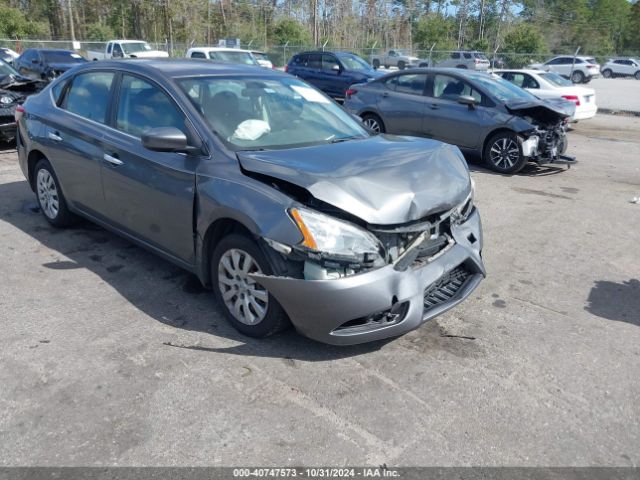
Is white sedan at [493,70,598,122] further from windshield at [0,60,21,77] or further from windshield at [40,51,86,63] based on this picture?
windshield at [40,51,86,63]

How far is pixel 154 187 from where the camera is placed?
4.15 metres

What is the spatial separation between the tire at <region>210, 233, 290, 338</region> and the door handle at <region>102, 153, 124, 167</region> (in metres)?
1.33

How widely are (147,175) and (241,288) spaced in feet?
4.11

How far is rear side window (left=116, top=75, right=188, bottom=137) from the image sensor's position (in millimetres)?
4125

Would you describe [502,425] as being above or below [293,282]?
below

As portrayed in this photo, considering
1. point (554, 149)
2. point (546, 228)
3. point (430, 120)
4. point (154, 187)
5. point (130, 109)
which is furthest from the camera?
point (430, 120)

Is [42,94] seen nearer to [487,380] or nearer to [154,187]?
[154,187]

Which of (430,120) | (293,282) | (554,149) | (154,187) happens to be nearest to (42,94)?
(154,187)

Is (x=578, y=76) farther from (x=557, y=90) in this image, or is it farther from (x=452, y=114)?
(x=452, y=114)

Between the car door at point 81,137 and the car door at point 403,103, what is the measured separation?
6.50 meters

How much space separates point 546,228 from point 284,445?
4.76 metres

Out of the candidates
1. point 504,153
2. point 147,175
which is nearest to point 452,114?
A: point 504,153

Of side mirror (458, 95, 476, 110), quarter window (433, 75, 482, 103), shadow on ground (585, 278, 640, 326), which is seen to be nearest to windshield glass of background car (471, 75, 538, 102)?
quarter window (433, 75, 482, 103)

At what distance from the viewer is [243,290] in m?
3.66
